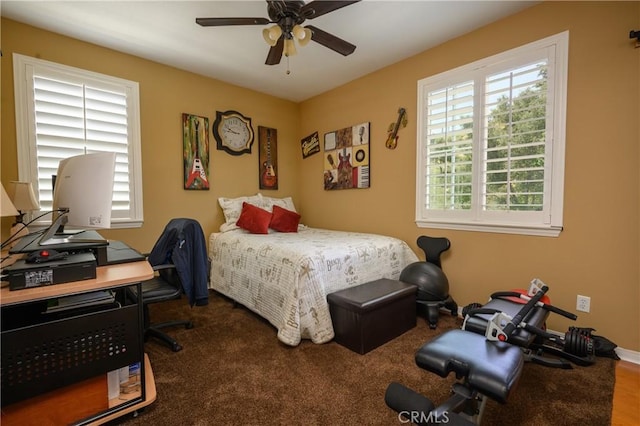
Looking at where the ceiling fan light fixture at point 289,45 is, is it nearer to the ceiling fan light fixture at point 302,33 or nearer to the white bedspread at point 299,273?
the ceiling fan light fixture at point 302,33

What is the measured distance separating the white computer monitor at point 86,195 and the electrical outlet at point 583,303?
3.16 metres

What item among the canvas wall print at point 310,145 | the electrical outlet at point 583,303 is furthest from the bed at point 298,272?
the canvas wall print at point 310,145

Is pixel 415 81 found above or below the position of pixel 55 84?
above

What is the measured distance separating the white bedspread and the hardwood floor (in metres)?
1.58

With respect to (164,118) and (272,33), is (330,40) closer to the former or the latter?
(272,33)

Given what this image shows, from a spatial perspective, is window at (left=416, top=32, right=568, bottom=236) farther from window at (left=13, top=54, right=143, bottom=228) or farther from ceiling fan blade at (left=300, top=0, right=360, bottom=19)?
window at (left=13, top=54, right=143, bottom=228)

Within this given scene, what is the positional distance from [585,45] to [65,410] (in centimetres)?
384

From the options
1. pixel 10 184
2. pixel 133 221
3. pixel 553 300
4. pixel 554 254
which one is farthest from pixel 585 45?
pixel 10 184

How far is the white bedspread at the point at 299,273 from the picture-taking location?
7.02 feet

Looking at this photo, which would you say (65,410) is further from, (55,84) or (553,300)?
(553,300)

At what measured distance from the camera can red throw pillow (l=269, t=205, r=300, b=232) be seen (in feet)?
11.8

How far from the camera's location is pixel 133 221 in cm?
299

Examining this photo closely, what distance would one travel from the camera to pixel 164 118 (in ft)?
10.6

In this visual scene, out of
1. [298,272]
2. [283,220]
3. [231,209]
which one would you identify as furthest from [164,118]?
[298,272]
